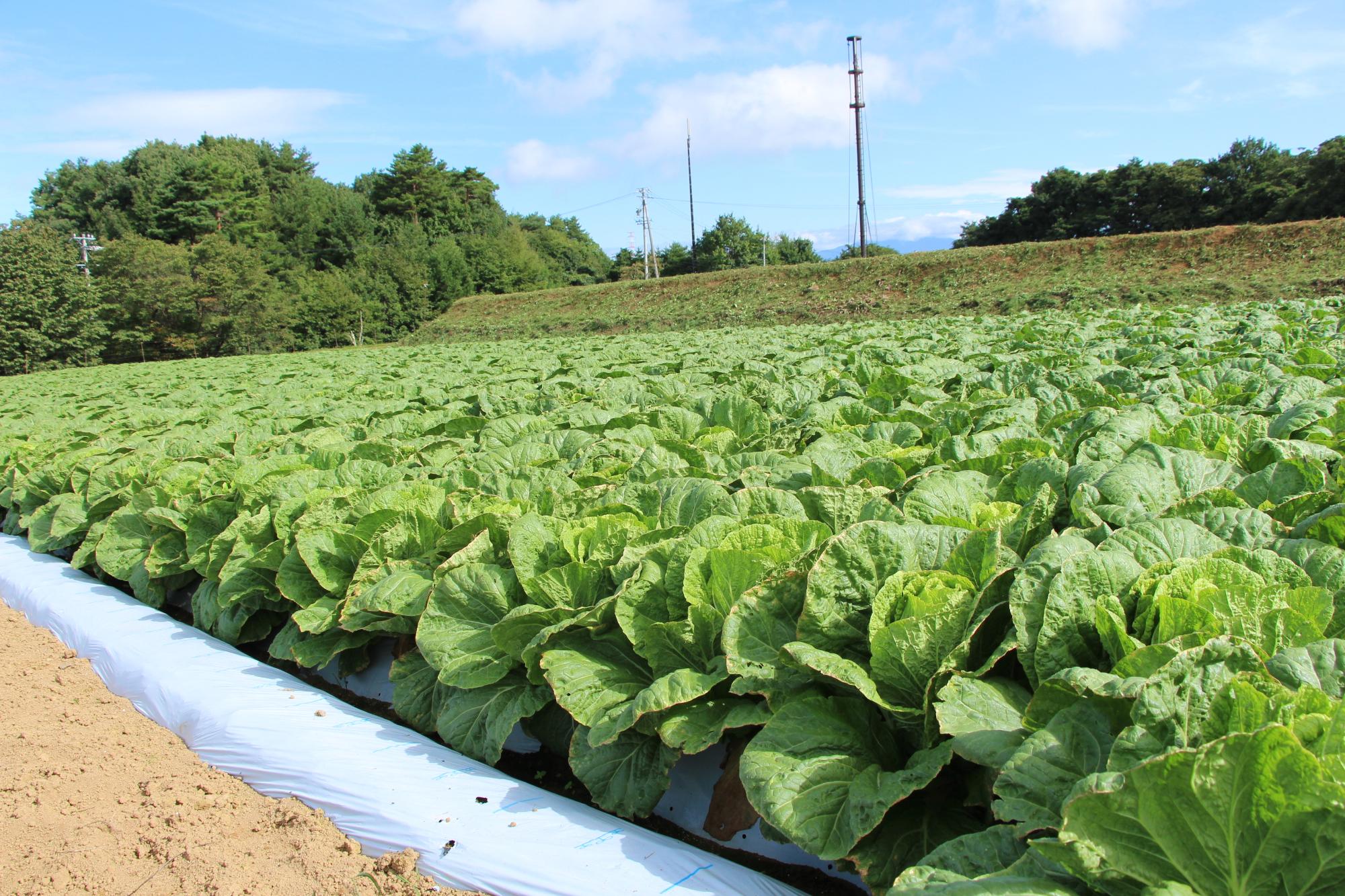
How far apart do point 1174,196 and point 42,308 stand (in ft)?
192

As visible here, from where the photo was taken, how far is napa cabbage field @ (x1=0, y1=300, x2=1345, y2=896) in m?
1.30

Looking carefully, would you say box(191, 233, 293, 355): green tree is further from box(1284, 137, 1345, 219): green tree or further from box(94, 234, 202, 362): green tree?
box(1284, 137, 1345, 219): green tree

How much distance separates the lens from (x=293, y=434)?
236 inches

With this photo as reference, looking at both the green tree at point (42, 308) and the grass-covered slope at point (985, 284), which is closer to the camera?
the grass-covered slope at point (985, 284)

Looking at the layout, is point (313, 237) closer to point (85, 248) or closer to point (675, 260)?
point (85, 248)

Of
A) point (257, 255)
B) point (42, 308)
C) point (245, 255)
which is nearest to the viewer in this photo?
point (42, 308)

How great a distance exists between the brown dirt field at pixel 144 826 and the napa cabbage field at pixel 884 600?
1.65 ft

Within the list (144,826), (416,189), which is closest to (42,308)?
(416,189)

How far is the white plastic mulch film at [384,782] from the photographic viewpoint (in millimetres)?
1932

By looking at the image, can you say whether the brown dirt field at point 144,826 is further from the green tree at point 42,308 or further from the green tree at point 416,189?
the green tree at point 416,189

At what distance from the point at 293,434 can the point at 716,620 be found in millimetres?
4826

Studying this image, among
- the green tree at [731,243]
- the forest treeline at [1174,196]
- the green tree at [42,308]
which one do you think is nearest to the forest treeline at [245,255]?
the green tree at [42,308]

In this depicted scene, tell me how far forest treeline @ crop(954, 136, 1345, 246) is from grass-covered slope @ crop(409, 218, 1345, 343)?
483 inches

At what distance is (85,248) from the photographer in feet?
161
